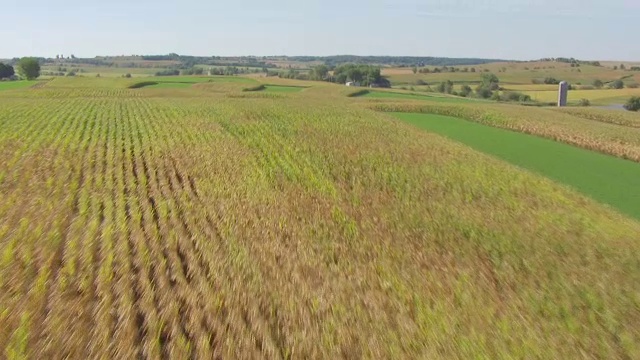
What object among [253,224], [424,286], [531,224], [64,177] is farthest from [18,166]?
[531,224]

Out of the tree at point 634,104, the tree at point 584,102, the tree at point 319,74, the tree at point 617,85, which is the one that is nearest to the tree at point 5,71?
the tree at point 319,74

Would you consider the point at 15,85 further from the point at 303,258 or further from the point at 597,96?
the point at 597,96

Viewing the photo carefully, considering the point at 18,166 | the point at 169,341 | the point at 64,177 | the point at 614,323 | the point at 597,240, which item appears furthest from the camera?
the point at 18,166

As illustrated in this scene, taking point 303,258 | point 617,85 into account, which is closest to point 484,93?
point 617,85

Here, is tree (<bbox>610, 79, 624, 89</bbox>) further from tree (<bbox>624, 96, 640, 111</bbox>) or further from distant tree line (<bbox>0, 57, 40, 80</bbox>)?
distant tree line (<bbox>0, 57, 40, 80</bbox>)

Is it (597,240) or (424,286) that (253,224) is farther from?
(597,240)
